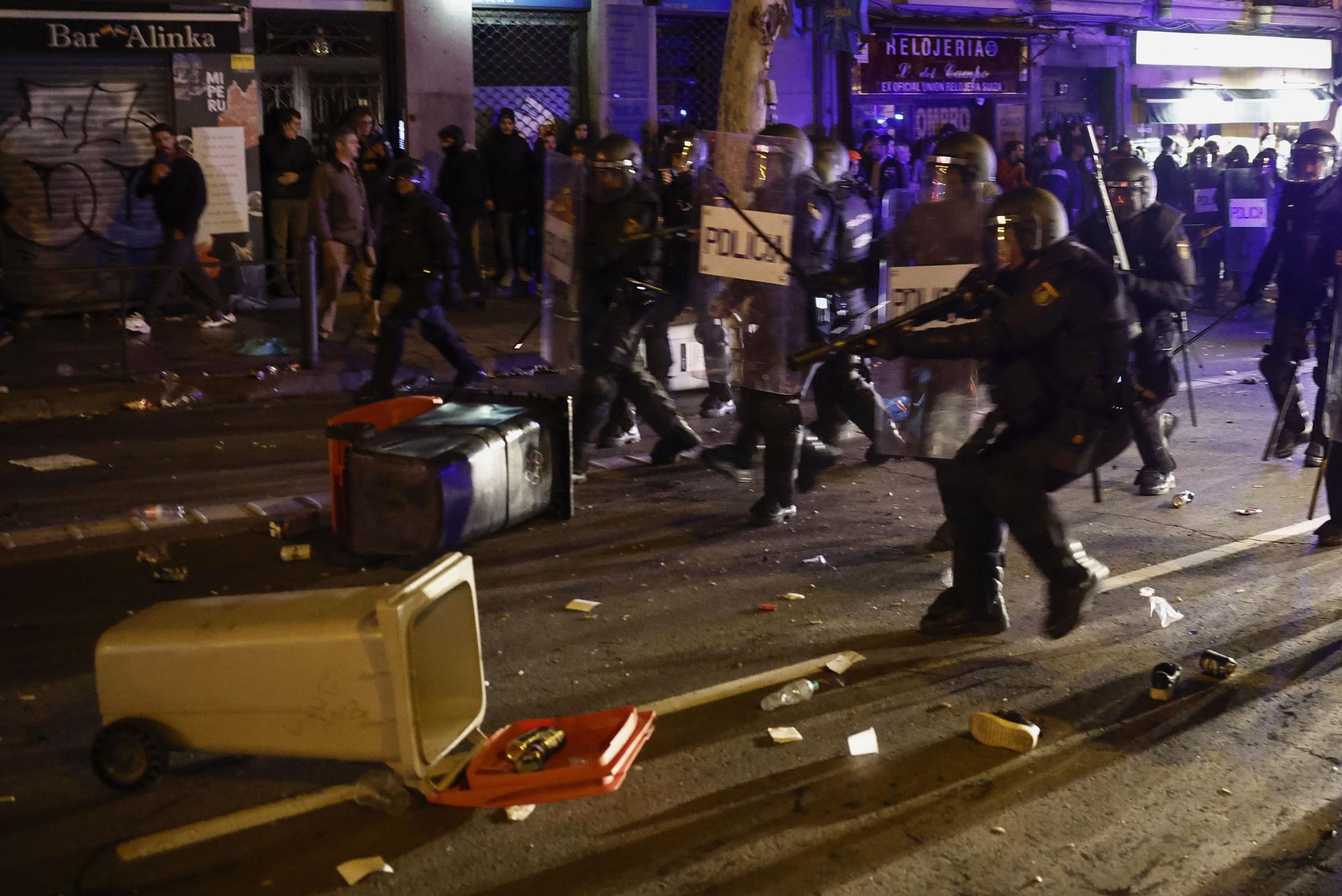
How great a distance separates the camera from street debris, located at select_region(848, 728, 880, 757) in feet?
15.2

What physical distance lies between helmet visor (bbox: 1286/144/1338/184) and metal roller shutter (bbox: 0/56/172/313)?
10858mm

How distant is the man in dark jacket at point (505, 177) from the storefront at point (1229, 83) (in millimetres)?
15008

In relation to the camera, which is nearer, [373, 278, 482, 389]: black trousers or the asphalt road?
the asphalt road

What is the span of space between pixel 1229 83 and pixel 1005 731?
2714 centimetres

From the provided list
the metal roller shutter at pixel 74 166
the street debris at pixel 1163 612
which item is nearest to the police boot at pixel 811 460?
the street debris at pixel 1163 612

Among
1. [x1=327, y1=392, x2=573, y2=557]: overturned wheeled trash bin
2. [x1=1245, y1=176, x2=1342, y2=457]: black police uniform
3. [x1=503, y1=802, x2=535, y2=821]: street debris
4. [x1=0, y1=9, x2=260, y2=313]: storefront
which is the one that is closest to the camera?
[x1=503, y1=802, x2=535, y2=821]: street debris

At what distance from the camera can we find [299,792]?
4.35 m

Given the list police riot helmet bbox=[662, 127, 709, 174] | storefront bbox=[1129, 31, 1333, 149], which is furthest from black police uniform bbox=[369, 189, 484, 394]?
storefront bbox=[1129, 31, 1333, 149]

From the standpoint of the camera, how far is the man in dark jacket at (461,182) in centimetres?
1450

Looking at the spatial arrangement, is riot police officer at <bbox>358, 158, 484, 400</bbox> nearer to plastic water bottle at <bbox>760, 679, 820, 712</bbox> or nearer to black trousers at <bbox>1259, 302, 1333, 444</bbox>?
black trousers at <bbox>1259, 302, 1333, 444</bbox>

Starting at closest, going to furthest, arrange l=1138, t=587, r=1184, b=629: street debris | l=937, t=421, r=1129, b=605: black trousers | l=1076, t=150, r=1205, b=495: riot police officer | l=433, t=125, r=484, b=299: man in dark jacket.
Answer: l=937, t=421, r=1129, b=605: black trousers < l=1138, t=587, r=1184, b=629: street debris < l=1076, t=150, r=1205, b=495: riot police officer < l=433, t=125, r=484, b=299: man in dark jacket

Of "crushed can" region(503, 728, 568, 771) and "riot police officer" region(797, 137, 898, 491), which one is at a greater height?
"riot police officer" region(797, 137, 898, 491)

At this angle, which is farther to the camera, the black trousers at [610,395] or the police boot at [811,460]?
the black trousers at [610,395]

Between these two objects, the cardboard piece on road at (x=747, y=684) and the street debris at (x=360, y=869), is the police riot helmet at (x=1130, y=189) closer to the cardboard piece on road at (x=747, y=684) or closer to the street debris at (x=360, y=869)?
the cardboard piece on road at (x=747, y=684)
